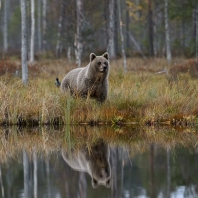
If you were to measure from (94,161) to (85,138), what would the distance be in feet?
7.38

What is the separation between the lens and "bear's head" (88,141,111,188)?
7.48 m

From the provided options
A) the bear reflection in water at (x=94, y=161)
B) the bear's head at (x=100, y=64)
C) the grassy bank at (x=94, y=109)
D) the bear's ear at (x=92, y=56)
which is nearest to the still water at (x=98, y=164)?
the bear reflection in water at (x=94, y=161)

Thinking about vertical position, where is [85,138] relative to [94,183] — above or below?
above

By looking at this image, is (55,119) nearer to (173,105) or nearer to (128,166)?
(173,105)

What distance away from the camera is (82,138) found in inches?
441

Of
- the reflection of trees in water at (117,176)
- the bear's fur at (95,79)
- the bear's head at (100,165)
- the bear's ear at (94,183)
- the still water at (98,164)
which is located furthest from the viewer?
the bear's fur at (95,79)

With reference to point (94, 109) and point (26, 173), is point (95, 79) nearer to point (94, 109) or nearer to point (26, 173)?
point (94, 109)

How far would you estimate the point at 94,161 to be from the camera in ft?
29.4

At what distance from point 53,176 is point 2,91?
5952 mm

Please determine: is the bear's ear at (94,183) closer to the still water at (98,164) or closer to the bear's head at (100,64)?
the still water at (98,164)

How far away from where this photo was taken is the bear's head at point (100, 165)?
7.48 metres

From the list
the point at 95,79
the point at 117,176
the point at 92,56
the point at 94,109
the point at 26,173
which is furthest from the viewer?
the point at 92,56

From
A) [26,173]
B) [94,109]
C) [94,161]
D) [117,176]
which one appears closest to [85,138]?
[94,109]

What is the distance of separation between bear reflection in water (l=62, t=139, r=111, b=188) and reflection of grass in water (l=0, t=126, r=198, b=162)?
30 centimetres
